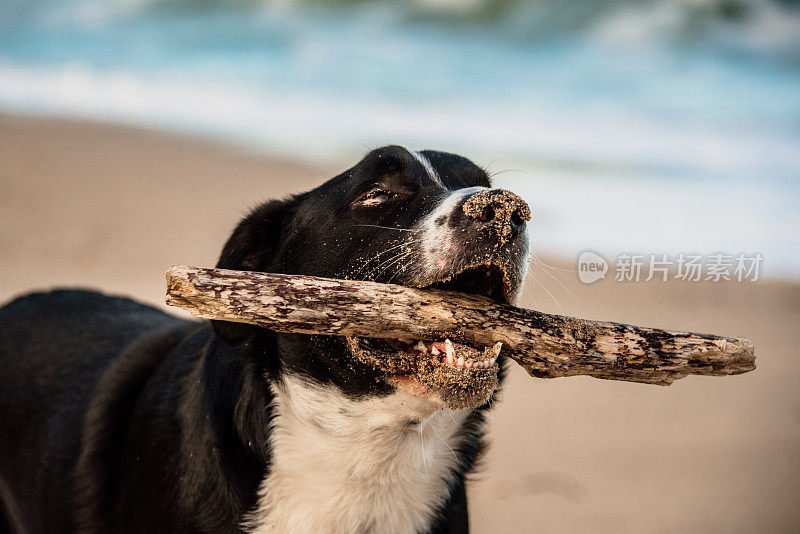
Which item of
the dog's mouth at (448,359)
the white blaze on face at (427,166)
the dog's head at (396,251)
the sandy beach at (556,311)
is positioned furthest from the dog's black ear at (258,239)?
the sandy beach at (556,311)

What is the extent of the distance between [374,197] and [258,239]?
535 millimetres

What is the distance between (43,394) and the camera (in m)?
3.14

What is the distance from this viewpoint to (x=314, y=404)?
2584mm

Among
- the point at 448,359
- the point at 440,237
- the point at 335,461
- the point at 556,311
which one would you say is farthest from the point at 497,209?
the point at 556,311

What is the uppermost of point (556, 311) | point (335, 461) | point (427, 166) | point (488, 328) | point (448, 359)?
point (427, 166)

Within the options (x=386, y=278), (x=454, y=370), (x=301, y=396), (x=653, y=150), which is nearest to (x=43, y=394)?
(x=301, y=396)

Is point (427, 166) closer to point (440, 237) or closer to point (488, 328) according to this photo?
point (440, 237)

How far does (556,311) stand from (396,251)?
18.1ft

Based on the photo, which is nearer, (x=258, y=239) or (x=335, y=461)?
(x=335, y=461)

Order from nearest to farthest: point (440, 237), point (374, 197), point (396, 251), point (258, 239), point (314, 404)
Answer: point (440, 237), point (396, 251), point (314, 404), point (374, 197), point (258, 239)

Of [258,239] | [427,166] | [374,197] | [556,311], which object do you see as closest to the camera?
[374,197]

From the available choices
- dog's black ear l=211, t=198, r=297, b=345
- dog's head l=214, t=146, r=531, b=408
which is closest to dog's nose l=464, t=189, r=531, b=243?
dog's head l=214, t=146, r=531, b=408

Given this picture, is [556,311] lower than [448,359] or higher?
higher

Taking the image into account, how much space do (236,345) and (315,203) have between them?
59cm
